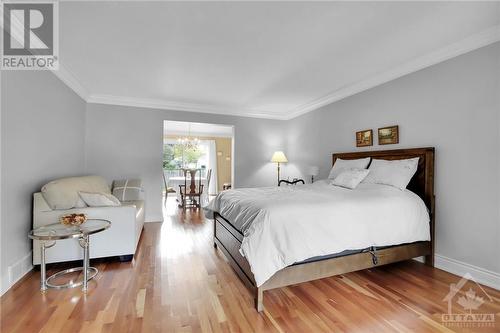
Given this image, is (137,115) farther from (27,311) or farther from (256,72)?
(27,311)

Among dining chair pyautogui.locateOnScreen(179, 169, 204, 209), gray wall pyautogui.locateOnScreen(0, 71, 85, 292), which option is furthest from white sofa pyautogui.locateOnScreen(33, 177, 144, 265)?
dining chair pyautogui.locateOnScreen(179, 169, 204, 209)

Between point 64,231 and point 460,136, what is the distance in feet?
13.2

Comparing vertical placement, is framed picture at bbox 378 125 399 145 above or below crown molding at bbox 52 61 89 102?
below

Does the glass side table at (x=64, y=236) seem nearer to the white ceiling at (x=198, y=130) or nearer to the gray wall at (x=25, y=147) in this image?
the gray wall at (x=25, y=147)

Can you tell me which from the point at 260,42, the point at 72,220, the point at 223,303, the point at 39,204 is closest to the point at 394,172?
the point at 260,42

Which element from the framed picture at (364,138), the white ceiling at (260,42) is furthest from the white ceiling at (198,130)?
the framed picture at (364,138)

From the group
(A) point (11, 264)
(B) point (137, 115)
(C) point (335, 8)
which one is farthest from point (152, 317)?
(B) point (137, 115)

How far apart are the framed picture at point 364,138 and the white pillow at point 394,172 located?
534mm

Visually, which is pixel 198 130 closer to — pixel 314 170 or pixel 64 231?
pixel 314 170

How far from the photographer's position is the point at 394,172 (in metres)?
2.74

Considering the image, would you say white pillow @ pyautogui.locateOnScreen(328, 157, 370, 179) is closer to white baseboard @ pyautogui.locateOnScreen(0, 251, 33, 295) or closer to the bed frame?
the bed frame

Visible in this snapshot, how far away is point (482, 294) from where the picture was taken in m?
2.06

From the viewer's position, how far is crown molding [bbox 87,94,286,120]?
4.32 metres

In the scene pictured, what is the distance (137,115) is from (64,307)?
3.58 metres
